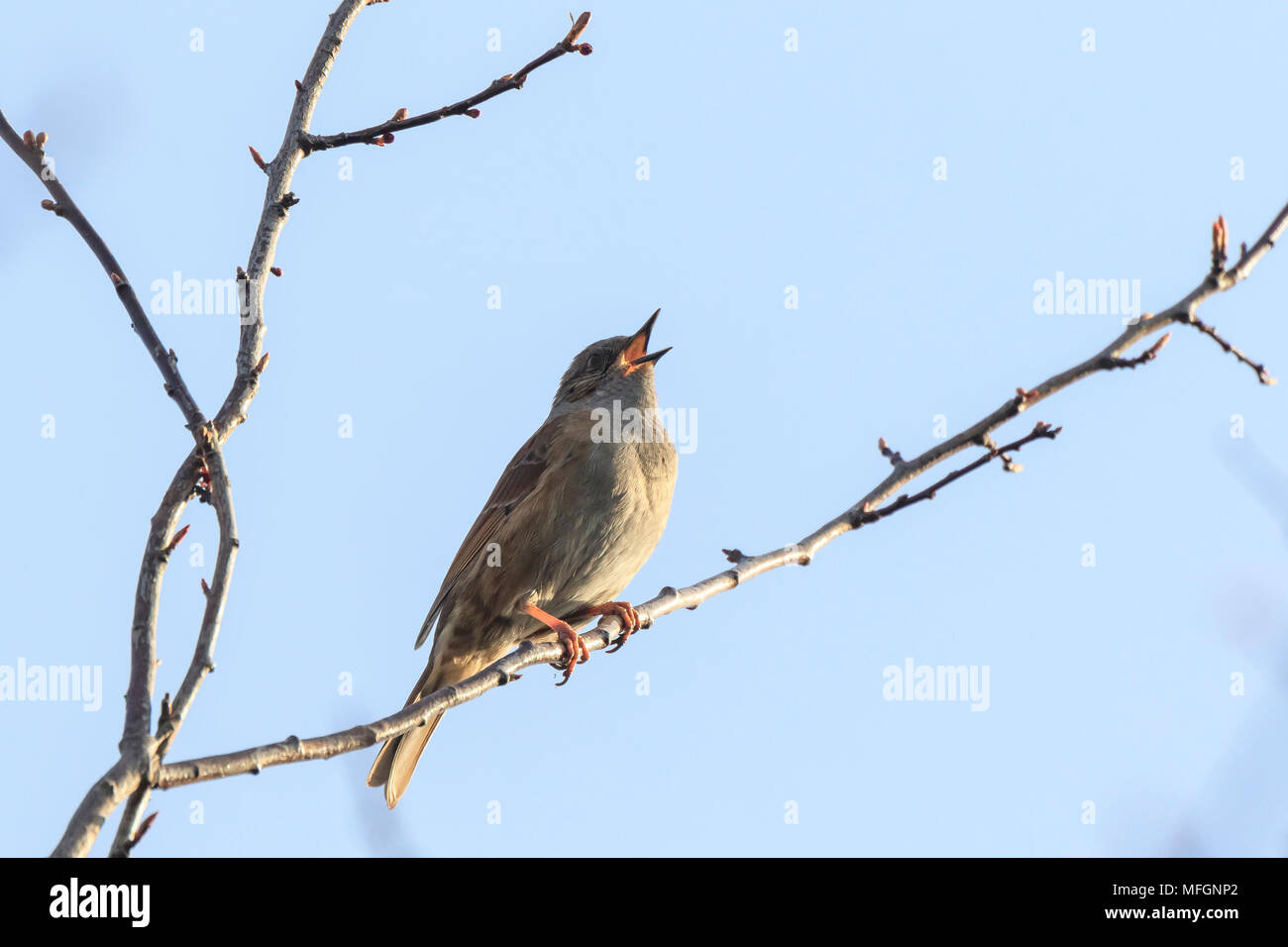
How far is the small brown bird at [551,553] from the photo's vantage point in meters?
7.08

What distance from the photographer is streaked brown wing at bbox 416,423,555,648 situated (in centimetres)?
758

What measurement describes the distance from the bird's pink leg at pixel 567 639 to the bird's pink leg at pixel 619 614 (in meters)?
0.20

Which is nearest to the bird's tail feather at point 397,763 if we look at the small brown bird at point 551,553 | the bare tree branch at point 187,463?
the small brown bird at point 551,553

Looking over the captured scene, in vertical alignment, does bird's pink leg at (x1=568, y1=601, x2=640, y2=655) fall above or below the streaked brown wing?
below

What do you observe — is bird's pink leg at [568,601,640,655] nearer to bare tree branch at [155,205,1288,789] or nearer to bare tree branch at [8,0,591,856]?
bare tree branch at [155,205,1288,789]

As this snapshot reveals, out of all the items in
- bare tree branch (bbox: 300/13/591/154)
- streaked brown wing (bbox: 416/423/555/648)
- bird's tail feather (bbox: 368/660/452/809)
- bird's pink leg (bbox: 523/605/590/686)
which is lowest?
bird's tail feather (bbox: 368/660/452/809)

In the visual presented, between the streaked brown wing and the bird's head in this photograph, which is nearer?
the streaked brown wing

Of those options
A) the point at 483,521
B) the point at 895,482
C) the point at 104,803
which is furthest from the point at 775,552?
the point at 483,521

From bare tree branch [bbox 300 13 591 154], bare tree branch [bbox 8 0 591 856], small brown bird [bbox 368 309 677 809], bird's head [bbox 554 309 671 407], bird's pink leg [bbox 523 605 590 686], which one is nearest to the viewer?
bare tree branch [bbox 8 0 591 856]

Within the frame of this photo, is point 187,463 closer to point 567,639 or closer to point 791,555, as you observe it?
point 791,555

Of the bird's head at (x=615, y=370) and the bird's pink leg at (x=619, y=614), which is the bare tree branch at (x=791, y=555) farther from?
the bird's head at (x=615, y=370)

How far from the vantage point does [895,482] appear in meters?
4.42

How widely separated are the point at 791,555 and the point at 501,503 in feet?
10.7

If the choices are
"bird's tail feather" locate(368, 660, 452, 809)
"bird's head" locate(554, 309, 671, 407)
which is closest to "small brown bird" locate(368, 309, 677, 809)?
"bird's tail feather" locate(368, 660, 452, 809)
